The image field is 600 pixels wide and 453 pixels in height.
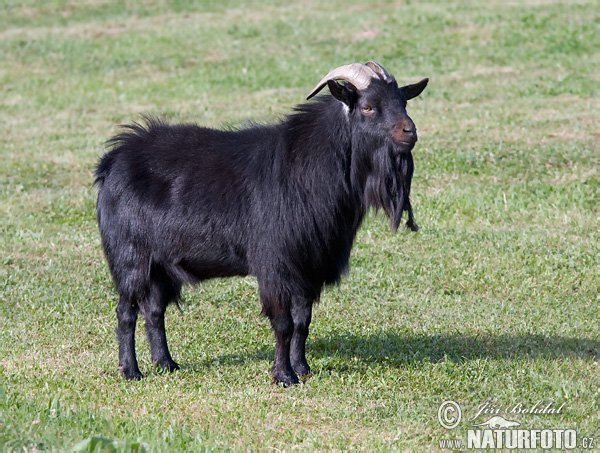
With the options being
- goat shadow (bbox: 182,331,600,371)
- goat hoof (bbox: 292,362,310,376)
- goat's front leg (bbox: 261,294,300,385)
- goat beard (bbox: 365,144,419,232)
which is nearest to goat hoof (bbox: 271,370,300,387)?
goat's front leg (bbox: 261,294,300,385)

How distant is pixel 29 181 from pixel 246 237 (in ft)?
23.8

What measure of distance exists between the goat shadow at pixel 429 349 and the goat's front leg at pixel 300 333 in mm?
331

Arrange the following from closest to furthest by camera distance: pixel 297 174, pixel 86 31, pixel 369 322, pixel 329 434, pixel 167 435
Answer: pixel 167 435 → pixel 329 434 → pixel 297 174 → pixel 369 322 → pixel 86 31

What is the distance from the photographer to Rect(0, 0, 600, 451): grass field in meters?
5.79

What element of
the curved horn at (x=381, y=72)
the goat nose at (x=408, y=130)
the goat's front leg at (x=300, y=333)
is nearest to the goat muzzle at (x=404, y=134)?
the goat nose at (x=408, y=130)

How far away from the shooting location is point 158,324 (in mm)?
6992

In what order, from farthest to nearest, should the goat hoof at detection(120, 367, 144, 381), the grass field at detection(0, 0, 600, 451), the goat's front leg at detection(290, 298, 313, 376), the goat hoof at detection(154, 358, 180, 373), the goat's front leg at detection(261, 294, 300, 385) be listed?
1. the goat hoof at detection(154, 358, 180, 373)
2. the goat hoof at detection(120, 367, 144, 381)
3. the goat's front leg at detection(290, 298, 313, 376)
4. the goat's front leg at detection(261, 294, 300, 385)
5. the grass field at detection(0, 0, 600, 451)

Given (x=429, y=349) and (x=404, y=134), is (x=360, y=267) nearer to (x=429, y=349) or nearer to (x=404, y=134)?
(x=429, y=349)

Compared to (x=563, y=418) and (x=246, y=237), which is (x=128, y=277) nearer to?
(x=246, y=237)

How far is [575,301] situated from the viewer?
8.35 meters

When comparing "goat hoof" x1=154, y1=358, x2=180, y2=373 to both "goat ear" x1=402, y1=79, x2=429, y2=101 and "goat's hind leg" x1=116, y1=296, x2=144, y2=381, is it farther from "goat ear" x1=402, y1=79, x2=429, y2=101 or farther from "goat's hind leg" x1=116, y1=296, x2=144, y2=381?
"goat ear" x1=402, y1=79, x2=429, y2=101

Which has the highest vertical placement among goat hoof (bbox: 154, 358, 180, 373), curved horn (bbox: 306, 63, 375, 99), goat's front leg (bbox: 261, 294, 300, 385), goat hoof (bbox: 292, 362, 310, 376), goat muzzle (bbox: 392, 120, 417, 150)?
curved horn (bbox: 306, 63, 375, 99)

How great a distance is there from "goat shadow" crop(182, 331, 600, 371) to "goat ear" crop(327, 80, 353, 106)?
2334mm

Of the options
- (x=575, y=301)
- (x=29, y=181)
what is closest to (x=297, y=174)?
(x=575, y=301)
